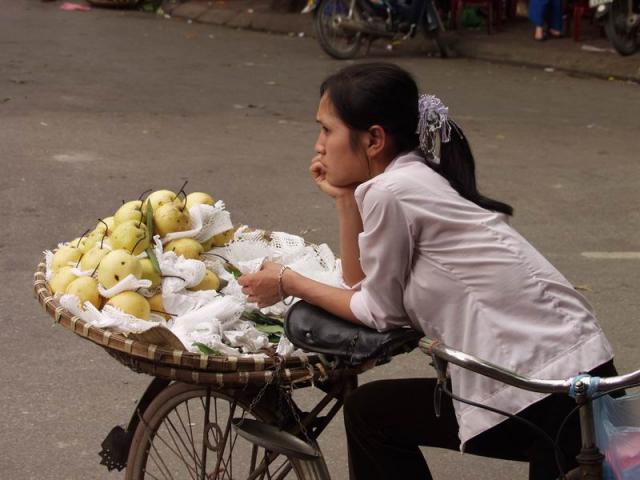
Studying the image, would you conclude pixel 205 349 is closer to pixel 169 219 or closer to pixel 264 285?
pixel 264 285

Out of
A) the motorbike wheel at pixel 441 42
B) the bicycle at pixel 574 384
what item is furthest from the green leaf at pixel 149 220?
the motorbike wheel at pixel 441 42

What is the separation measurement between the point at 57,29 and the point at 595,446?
475 inches

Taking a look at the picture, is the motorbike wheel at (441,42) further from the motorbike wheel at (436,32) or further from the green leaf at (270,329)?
the green leaf at (270,329)

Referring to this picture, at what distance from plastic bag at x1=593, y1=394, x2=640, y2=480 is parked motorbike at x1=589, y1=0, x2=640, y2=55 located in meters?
8.91

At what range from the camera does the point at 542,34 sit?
11812 millimetres

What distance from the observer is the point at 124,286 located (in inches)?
93.2

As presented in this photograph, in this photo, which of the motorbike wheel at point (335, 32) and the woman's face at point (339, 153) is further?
the motorbike wheel at point (335, 32)

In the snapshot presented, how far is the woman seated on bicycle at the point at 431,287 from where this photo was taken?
79.6 inches

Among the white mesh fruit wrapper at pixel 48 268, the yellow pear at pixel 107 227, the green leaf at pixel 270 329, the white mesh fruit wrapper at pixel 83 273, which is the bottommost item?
the green leaf at pixel 270 329

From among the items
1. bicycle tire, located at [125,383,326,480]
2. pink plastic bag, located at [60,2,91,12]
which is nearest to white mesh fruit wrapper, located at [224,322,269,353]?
bicycle tire, located at [125,383,326,480]

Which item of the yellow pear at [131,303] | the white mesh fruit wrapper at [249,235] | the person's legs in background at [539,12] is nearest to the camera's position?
the yellow pear at [131,303]

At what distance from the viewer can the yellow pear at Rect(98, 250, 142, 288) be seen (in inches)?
94.1

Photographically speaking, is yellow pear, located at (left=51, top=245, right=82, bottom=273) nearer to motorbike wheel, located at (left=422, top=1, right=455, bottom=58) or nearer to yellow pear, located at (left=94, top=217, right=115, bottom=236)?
yellow pear, located at (left=94, top=217, right=115, bottom=236)

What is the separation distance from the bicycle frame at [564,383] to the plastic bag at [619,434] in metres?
0.04
